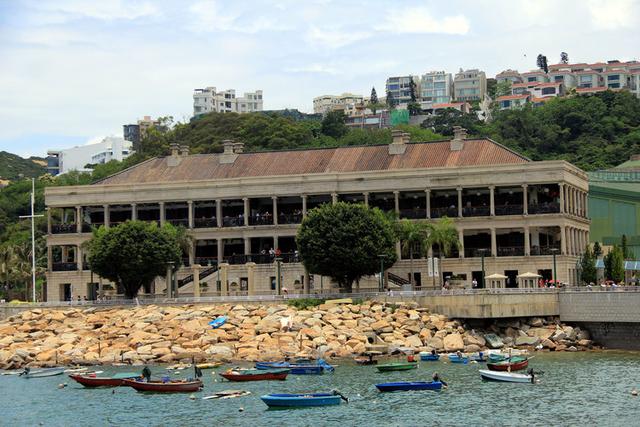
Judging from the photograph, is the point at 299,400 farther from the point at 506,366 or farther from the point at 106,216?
the point at 106,216

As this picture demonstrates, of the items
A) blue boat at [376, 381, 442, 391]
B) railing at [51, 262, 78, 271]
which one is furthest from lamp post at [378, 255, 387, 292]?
railing at [51, 262, 78, 271]

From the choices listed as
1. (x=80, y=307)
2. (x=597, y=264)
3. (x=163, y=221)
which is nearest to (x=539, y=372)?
(x=597, y=264)

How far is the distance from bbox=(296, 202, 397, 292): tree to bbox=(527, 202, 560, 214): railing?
16.0 metres

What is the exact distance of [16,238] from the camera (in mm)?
175875

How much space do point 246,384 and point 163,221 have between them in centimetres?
4973

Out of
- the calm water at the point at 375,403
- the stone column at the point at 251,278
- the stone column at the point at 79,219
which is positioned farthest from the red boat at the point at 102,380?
the stone column at the point at 79,219

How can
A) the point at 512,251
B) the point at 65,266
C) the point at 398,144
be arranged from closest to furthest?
1. the point at 512,251
2. the point at 398,144
3. the point at 65,266

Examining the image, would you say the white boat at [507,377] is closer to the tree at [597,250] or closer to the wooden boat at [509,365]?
the wooden boat at [509,365]

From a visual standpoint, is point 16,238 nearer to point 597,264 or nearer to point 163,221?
point 163,221

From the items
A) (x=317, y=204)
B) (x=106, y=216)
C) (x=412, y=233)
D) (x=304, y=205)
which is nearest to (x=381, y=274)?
(x=412, y=233)

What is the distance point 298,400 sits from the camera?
72.8 m

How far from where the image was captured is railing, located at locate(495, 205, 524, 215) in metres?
121

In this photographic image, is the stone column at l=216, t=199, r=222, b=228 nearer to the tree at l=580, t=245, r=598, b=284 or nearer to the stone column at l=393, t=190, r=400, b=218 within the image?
the stone column at l=393, t=190, r=400, b=218

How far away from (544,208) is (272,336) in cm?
3403
